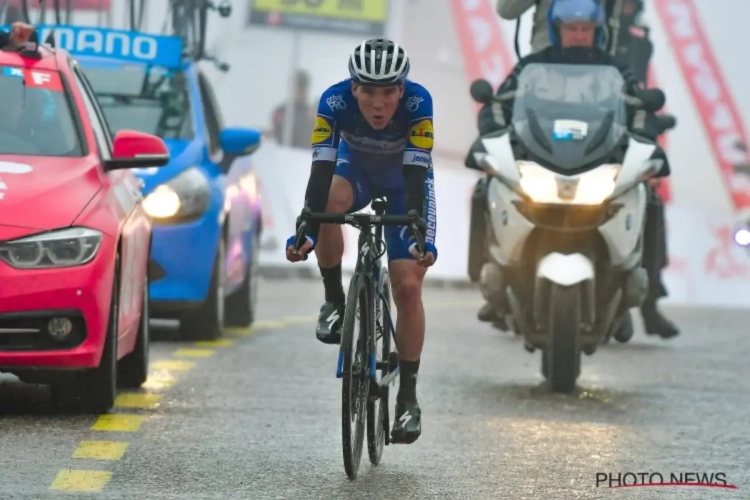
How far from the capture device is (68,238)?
9.26 m

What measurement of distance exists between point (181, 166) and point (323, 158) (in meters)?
5.28

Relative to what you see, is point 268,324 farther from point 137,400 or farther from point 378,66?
point 378,66

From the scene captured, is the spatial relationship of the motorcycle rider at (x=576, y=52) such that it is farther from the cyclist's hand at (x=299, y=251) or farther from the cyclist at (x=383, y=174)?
the cyclist's hand at (x=299, y=251)

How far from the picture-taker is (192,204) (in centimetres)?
1377

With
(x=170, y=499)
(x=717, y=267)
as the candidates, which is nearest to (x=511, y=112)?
(x=170, y=499)

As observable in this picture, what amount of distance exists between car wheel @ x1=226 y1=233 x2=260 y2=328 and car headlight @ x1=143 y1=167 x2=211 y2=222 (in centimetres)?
203

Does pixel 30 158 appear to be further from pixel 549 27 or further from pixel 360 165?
pixel 549 27

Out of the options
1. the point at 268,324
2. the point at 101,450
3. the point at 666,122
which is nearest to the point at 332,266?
the point at 101,450

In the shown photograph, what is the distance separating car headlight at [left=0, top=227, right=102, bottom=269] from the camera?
9109 mm

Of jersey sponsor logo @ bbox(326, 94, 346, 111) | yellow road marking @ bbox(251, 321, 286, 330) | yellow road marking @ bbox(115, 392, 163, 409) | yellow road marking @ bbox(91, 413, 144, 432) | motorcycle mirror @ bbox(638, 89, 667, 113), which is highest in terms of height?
jersey sponsor logo @ bbox(326, 94, 346, 111)

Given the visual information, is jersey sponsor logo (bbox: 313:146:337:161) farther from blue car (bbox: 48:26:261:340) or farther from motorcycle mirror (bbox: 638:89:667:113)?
blue car (bbox: 48:26:261:340)

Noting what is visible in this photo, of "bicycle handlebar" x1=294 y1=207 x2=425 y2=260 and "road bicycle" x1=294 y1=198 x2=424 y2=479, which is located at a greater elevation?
"bicycle handlebar" x1=294 y1=207 x2=425 y2=260

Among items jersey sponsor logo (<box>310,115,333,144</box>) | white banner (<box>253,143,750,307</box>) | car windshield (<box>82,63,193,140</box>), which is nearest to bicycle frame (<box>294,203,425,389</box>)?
jersey sponsor logo (<box>310,115,333,144</box>)

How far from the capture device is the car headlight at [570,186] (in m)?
11.6
